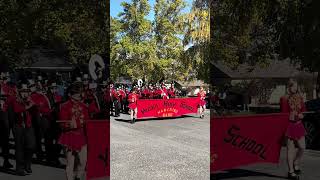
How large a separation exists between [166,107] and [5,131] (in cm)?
1311

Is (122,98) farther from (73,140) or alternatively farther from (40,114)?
(73,140)

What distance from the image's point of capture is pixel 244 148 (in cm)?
639

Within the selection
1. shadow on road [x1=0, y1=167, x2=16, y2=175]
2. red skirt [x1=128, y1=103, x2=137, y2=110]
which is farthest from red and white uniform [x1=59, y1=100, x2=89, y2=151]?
red skirt [x1=128, y1=103, x2=137, y2=110]

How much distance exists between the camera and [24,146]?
5.75 meters

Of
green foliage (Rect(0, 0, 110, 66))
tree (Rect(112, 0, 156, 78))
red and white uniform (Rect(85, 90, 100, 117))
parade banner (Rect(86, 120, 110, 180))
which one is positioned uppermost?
tree (Rect(112, 0, 156, 78))

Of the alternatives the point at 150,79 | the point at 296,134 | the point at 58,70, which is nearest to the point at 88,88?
the point at 58,70

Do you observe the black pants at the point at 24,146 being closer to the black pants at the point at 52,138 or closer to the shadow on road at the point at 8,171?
the shadow on road at the point at 8,171

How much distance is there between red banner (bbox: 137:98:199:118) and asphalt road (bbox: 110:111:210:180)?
9.45ft

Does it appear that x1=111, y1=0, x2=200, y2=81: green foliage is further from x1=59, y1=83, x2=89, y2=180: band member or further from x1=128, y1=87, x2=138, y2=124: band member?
x1=59, y1=83, x2=89, y2=180: band member

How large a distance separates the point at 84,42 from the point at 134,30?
63.8 feet

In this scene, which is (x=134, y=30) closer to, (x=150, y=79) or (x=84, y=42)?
(x=150, y=79)

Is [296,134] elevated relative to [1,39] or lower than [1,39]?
lower

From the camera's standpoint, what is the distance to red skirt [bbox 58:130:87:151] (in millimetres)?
5422

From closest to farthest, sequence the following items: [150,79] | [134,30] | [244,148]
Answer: [244,148] → [134,30] → [150,79]
